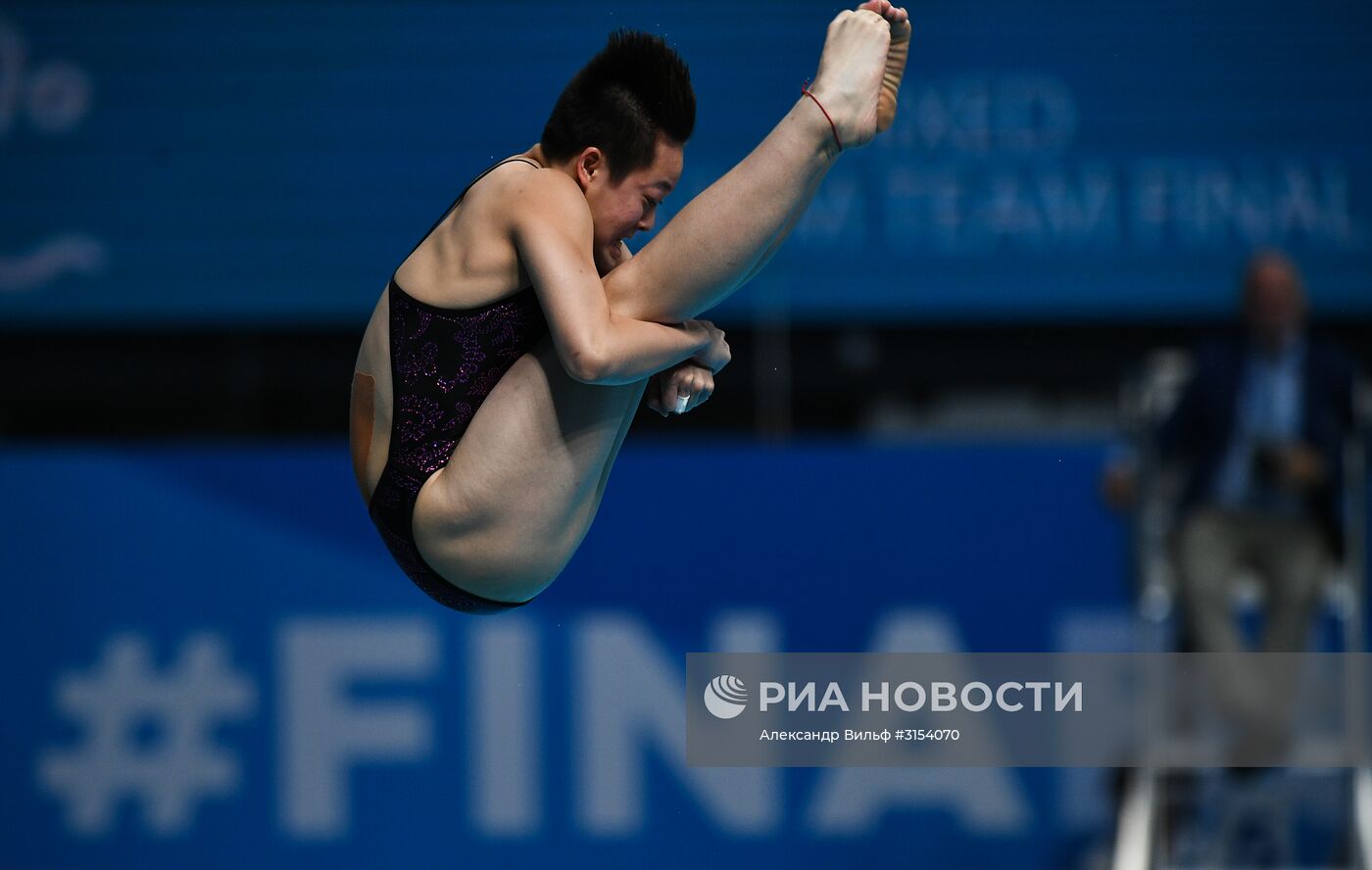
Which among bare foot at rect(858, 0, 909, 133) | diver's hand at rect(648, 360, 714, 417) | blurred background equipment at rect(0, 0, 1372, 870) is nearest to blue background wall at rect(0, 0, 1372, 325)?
blurred background equipment at rect(0, 0, 1372, 870)

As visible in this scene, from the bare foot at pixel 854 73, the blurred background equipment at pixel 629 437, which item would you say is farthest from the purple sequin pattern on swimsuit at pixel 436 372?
the blurred background equipment at pixel 629 437

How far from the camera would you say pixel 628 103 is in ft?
7.35

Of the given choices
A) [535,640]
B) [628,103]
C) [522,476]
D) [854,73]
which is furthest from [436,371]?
[535,640]

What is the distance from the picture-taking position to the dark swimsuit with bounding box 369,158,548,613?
7.34 ft

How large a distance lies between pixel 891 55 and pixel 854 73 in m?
0.18

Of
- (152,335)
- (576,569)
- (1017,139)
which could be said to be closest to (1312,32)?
(1017,139)

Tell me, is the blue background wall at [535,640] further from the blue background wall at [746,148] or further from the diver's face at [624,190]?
the diver's face at [624,190]

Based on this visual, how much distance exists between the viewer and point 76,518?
12.7 ft

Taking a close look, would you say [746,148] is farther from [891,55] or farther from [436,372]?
[436,372]

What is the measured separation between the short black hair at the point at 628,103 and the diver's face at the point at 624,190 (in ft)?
0.03

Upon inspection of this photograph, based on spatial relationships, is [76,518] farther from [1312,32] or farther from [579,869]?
[1312,32]

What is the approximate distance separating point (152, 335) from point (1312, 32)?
2812 mm

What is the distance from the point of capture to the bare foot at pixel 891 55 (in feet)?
7.47

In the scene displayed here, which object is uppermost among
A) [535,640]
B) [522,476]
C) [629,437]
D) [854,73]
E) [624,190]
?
[629,437]
